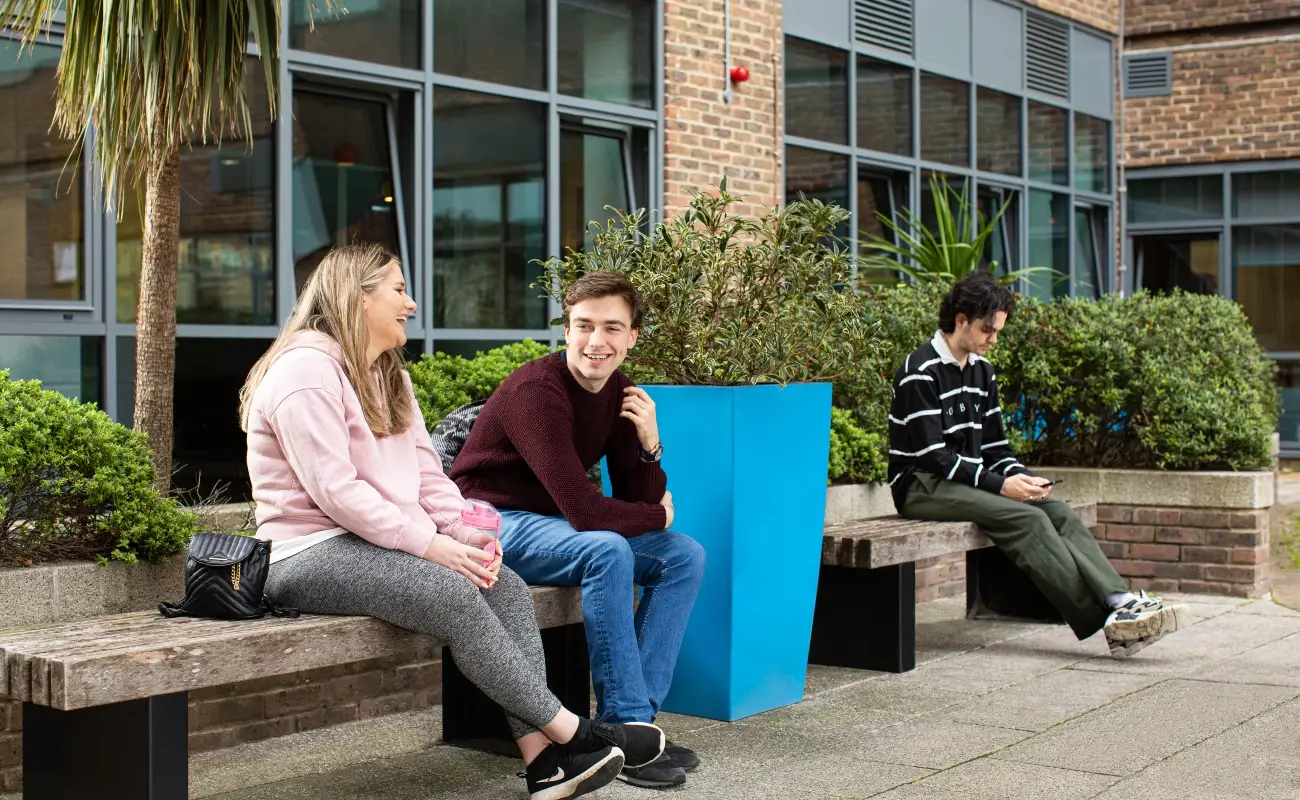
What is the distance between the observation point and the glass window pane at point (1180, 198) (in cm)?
1595

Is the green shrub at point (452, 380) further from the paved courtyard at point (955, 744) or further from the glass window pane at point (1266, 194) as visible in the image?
the glass window pane at point (1266, 194)

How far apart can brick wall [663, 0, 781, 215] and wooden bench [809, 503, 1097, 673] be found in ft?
10.4

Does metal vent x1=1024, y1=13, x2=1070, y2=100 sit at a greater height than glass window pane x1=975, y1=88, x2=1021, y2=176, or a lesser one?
greater

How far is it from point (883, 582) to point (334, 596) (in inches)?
109

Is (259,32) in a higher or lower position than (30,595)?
→ higher

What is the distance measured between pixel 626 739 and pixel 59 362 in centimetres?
290

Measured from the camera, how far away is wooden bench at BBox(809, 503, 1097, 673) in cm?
577

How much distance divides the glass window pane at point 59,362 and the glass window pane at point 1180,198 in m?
12.8

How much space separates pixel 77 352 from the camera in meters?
5.84

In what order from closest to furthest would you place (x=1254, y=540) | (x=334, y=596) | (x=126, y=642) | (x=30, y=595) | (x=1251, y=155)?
(x=126, y=642), (x=334, y=596), (x=30, y=595), (x=1254, y=540), (x=1251, y=155)

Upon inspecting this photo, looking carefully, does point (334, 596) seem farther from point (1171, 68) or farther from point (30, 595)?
point (1171, 68)

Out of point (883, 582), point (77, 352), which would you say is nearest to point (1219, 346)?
point (883, 582)

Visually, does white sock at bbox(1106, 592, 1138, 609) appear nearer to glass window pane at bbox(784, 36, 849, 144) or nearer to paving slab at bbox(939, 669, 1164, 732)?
paving slab at bbox(939, 669, 1164, 732)

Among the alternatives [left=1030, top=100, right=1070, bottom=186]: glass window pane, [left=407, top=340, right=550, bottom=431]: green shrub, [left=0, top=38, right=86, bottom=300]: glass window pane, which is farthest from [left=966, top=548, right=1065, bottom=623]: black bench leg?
[left=1030, top=100, right=1070, bottom=186]: glass window pane
